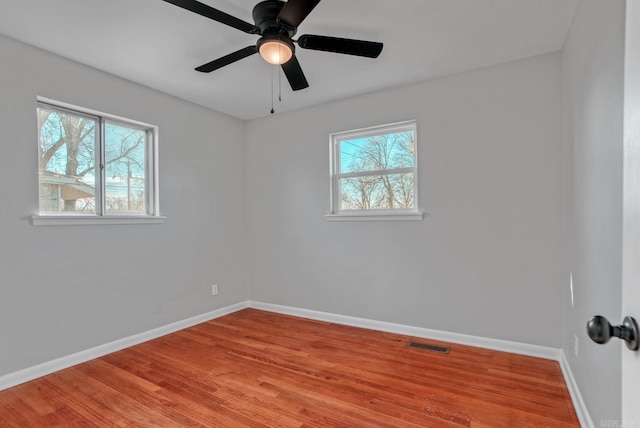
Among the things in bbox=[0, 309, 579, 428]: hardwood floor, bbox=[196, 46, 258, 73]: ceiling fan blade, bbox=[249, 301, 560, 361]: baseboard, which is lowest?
bbox=[0, 309, 579, 428]: hardwood floor

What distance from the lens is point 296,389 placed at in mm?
2213

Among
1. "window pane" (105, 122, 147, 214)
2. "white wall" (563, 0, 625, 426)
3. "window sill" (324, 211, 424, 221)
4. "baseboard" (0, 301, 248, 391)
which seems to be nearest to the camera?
"white wall" (563, 0, 625, 426)

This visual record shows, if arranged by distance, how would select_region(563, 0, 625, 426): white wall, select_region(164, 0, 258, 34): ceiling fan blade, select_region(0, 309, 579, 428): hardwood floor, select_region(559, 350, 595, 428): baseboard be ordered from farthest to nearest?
select_region(0, 309, 579, 428): hardwood floor → select_region(559, 350, 595, 428): baseboard → select_region(164, 0, 258, 34): ceiling fan blade → select_region(563, 0, 625, 426): white wall

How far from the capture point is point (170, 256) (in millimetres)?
3428

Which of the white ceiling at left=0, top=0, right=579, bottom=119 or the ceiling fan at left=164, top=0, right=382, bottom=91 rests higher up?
the white ceiling at left=0, top=0, right=579, bottom=119

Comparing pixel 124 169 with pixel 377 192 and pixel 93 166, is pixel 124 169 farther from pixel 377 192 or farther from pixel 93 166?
pixel 377 192

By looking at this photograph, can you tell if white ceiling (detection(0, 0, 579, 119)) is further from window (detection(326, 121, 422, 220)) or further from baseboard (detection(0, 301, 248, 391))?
baseboard (detection(0, 301, 248, 391))

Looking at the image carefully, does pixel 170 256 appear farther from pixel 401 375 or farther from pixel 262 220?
pixel 401 375

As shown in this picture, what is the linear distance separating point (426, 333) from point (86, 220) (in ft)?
10.6

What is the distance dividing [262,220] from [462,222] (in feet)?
7.93

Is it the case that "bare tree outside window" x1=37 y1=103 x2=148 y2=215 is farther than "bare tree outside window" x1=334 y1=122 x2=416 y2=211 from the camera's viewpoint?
No

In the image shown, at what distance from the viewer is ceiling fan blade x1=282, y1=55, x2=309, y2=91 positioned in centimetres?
212

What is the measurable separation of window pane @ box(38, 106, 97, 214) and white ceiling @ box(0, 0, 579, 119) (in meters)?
0.52

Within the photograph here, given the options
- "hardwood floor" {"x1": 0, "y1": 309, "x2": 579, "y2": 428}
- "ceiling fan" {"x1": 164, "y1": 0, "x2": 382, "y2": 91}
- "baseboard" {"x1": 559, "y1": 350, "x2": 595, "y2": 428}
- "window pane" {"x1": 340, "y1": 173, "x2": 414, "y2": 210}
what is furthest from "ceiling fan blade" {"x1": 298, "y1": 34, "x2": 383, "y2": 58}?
"baseboard" {"x1": 559, "y1": 350, "x2": 595, "y2": 428}
